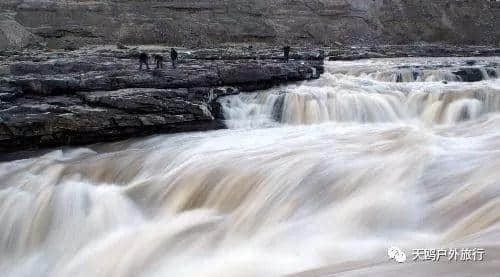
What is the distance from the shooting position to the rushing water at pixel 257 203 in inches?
217

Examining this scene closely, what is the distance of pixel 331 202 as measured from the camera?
6.64m

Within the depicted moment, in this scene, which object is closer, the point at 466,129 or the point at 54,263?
the point at 54,263

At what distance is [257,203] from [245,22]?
36217 millimetres

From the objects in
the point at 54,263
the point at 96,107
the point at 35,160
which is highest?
the point at 96,107

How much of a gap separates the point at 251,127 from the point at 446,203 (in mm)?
6403

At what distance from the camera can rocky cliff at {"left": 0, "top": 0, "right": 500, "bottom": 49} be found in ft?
122

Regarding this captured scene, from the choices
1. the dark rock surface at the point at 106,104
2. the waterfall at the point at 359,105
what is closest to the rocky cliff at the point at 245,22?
the dark rock surface at the point at 106,104

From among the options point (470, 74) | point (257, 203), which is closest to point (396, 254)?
point (257, 203)

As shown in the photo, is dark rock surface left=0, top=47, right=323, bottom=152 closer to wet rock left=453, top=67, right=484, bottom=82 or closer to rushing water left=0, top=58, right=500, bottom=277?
rushing water left=0, top=58, right=500, bottom=277

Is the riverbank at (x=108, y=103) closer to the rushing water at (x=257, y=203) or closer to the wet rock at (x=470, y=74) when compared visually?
the rushing water at (x=257, y=203)

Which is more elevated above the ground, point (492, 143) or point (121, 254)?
point (492, 143)

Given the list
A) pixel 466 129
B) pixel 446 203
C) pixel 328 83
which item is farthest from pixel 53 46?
pixel 446 203

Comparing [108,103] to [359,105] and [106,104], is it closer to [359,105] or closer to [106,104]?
[106,104]

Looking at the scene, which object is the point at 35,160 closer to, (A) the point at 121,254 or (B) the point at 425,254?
(A) the point at 121,254
